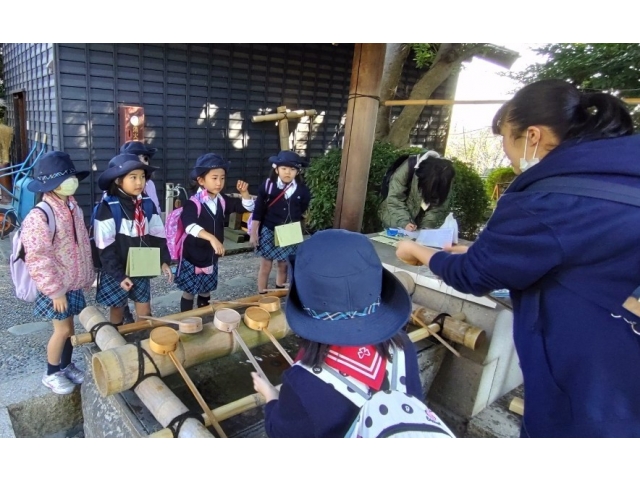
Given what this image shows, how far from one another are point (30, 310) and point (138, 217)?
1.57 meters

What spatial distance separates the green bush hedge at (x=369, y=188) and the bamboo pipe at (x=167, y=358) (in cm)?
308

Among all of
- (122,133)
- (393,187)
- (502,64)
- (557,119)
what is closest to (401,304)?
(557,119)

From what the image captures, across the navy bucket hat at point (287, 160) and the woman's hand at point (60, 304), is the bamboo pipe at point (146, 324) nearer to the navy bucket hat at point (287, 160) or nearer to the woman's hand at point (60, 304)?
the woman's hand at point (60, 304)

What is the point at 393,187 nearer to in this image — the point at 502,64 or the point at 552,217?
the point at 552,217

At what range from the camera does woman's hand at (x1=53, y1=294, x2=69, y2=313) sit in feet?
7.04

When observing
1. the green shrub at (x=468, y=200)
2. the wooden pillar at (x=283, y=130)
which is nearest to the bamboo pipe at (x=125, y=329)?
the green shrub at (x=468, y=200)

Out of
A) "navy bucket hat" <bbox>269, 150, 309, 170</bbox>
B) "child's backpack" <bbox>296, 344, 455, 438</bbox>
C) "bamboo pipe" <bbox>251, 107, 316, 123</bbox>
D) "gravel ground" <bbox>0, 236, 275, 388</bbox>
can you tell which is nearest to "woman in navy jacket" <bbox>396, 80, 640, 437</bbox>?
"child's backpack" <bbox>296, 344, 455, 438</bbox>

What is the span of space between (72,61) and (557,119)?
522 cm

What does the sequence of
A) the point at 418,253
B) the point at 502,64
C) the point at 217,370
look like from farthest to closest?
the point at 502,64
the point at 217,370
the point at 418,253

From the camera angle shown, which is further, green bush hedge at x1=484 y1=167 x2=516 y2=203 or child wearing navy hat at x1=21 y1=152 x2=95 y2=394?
green bush hedge at x1=484 y1=167 x2=516 y2=203

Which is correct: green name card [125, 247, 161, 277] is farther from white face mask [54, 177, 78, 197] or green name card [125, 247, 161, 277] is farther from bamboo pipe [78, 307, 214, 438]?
bamboo pipe [78, 307, 214, 438]

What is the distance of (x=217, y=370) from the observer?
2.22 m

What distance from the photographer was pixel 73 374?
2359mm

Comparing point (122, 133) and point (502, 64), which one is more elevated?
point (502, 64)
